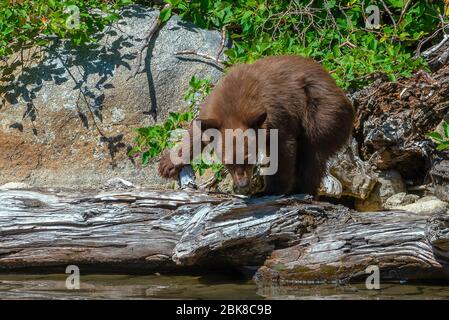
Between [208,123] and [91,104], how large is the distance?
347cm

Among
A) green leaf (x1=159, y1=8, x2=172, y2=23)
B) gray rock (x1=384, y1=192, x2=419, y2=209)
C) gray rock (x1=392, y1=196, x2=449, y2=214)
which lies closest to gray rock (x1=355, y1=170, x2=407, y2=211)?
gray rock (x1=384, y1=192, x2=419, y2=209)

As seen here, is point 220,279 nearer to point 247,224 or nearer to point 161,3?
point 247,224

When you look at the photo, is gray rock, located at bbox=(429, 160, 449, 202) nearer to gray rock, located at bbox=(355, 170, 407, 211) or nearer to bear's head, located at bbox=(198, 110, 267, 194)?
gray rock, located at bbox=(355, 170, 407, 211)

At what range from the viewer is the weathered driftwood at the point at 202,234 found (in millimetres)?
6539

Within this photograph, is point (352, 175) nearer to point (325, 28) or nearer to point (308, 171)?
point (308, 171)

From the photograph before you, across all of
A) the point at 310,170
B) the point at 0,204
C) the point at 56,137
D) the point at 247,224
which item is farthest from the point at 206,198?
the point at 56,137

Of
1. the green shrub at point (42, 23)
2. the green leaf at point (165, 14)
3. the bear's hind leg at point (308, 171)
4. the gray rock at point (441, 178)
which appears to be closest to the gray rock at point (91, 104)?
the green shrub at point (42, 23)

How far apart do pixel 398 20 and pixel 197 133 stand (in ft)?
12.8

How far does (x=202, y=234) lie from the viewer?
6.61 meters

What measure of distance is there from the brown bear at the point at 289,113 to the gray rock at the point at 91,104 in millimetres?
2749

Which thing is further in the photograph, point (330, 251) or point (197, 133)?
point (197, 133)

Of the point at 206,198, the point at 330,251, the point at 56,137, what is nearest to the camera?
the point at 330,251

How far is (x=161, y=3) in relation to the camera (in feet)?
36.9

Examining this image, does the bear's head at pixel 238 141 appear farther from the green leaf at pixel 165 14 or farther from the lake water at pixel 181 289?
the green leaf at pixel 165 14
